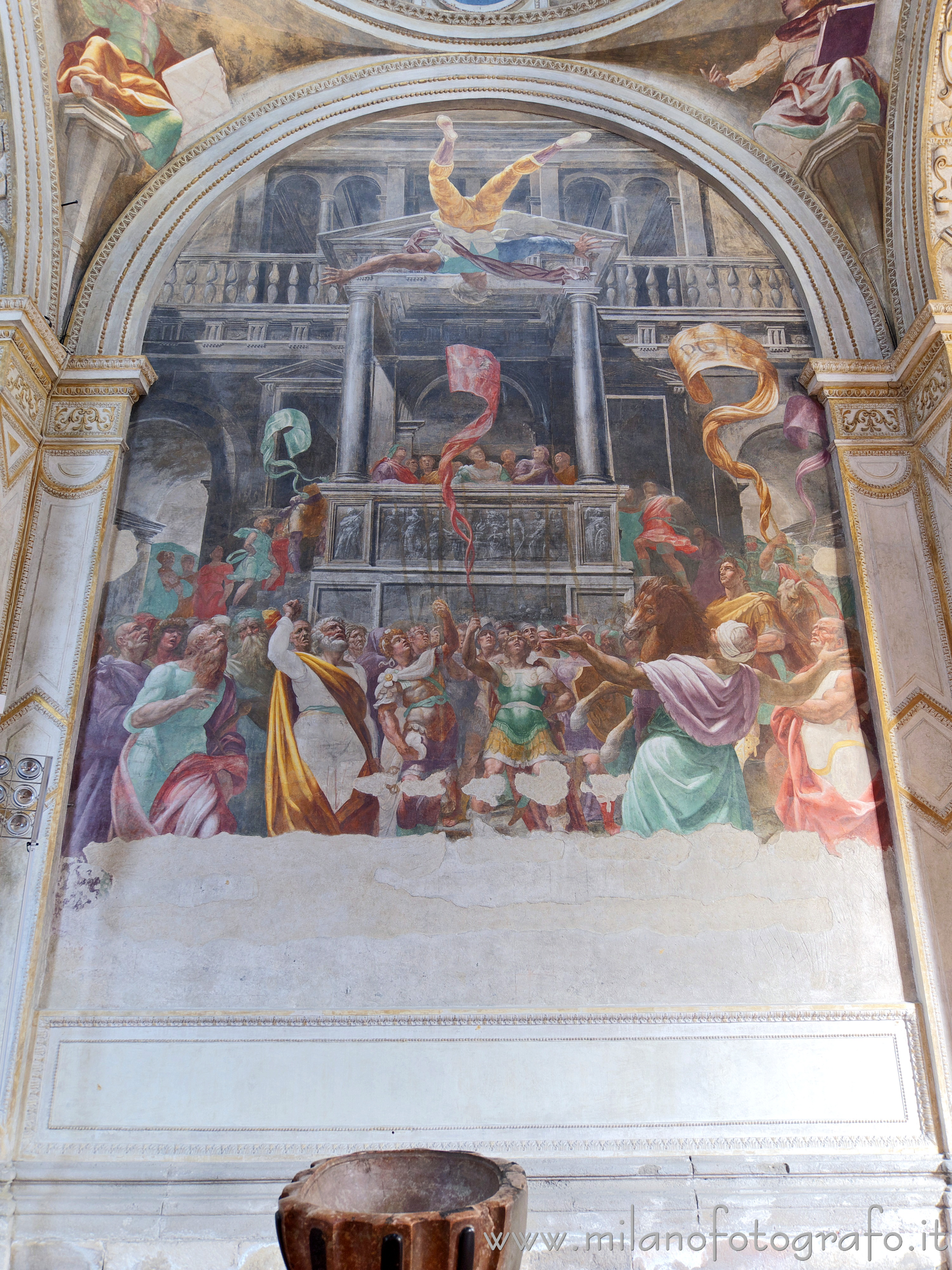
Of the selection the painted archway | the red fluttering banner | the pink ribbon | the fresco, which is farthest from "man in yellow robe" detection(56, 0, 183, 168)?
the pink ribbon

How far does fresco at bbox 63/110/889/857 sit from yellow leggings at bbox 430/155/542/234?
0.03m

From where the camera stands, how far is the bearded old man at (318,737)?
23.1 feet

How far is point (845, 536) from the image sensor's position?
312 inches

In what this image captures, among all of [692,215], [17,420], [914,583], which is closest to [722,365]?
[692,215]

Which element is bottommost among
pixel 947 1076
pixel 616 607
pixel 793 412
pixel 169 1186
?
pixel 169 1186

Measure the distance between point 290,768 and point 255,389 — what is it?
3.26 m

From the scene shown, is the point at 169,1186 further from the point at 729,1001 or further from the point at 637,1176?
the point at 729,1001

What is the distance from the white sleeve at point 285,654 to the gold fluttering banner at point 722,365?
12.1ft

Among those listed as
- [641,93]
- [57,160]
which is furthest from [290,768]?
[641,93]

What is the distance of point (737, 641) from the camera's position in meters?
7.61

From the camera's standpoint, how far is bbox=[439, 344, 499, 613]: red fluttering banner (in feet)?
26.0

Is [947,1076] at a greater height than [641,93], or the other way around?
[641,93]

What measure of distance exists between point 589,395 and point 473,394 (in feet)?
3.18

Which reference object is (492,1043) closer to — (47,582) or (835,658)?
(835,658)
